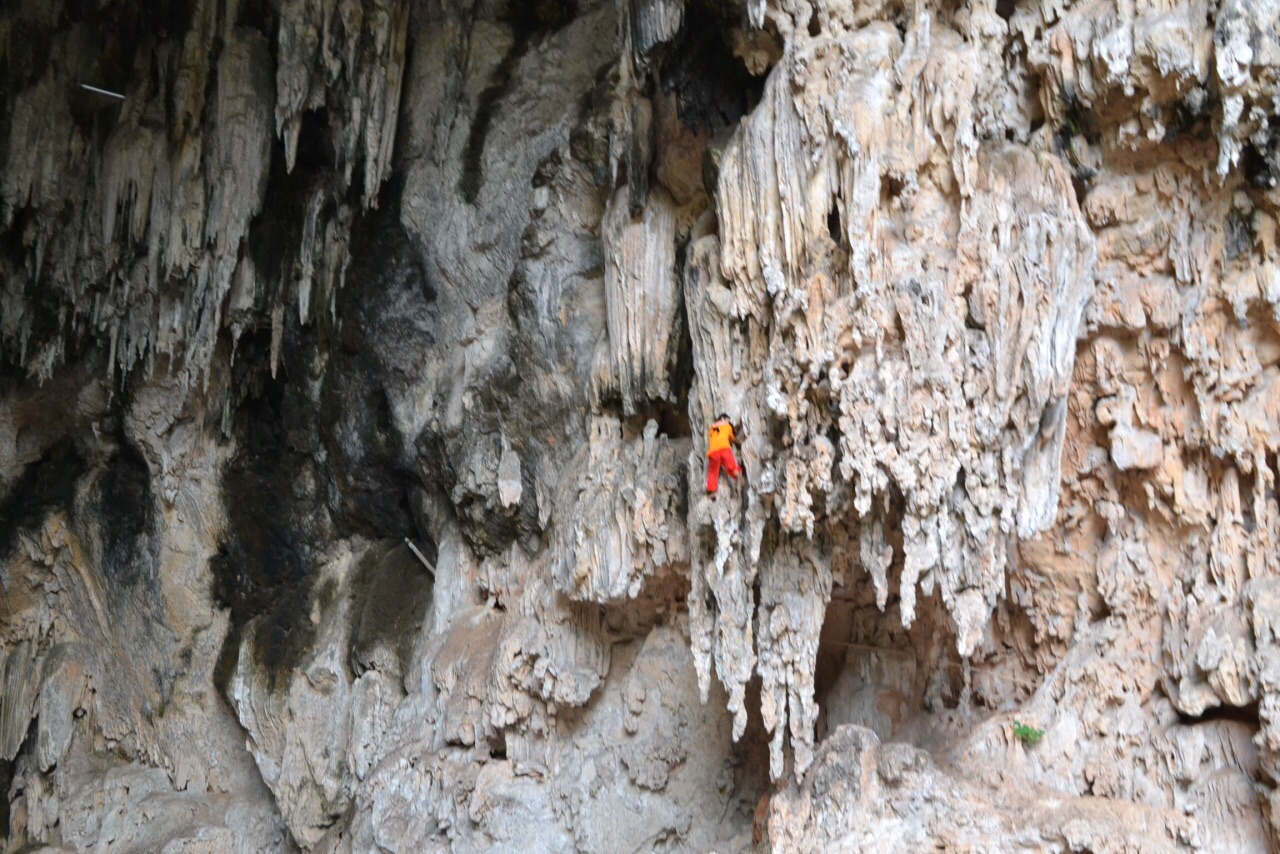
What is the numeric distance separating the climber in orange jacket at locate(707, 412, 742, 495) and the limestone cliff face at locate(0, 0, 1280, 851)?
0.37 feet

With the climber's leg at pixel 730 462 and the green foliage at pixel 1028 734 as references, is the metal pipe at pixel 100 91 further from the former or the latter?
the green foliage at pixel 1028 734

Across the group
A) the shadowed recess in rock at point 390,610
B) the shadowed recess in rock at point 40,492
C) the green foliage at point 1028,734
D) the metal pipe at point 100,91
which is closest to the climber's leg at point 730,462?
the green foliage at point 1028,734

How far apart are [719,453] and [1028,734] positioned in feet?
7.32

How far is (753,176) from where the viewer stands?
244 inches

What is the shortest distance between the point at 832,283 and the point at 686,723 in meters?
3.52

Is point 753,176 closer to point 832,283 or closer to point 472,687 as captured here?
point 832,283

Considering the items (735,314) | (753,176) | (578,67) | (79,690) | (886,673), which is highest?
(578,67)

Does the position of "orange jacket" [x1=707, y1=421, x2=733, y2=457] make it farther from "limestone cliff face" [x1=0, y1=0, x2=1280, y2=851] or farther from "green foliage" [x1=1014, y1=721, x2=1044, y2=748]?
"green foliage" [x1=1014, y1=721, x2=1044, y2=748]

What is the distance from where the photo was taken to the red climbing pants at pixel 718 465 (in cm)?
630

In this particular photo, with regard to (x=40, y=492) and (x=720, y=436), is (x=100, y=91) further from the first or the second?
(x=720, y=436)

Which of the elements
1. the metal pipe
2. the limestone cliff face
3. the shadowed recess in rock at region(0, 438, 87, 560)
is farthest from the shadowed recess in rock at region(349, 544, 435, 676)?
the metal pipe

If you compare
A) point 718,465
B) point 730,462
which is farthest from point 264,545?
point 730,462

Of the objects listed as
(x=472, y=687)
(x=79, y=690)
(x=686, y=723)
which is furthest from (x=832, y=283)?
(x=79, y=690)

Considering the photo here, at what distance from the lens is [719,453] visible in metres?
6.31
